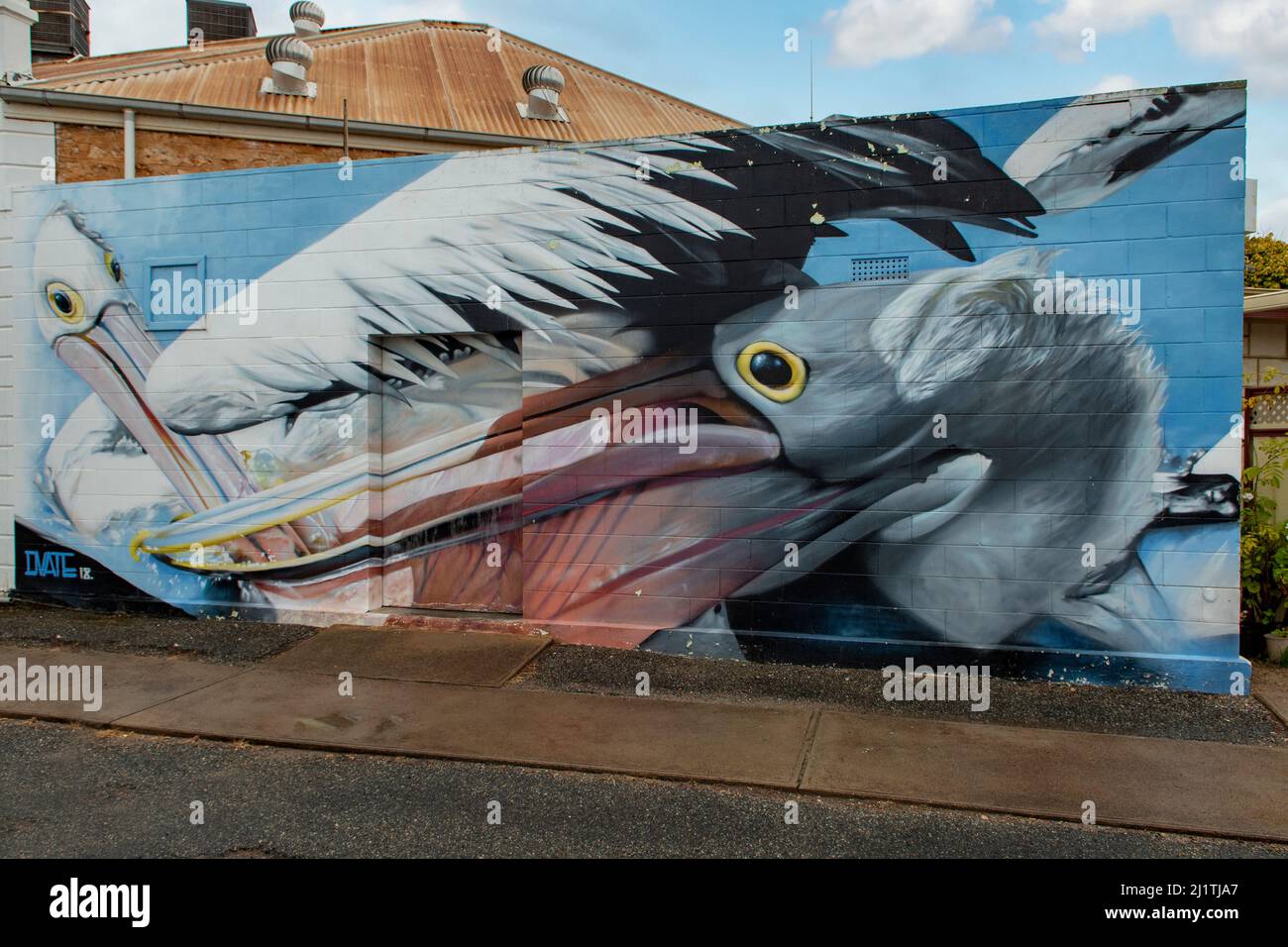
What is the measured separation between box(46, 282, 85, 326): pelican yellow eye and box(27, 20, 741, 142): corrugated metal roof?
845 cm

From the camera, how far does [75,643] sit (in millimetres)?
7562

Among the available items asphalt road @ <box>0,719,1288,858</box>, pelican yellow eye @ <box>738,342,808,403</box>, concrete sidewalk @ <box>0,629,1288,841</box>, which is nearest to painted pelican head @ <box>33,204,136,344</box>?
concrete sidewalk @ <box>0,629,1288,841</box>

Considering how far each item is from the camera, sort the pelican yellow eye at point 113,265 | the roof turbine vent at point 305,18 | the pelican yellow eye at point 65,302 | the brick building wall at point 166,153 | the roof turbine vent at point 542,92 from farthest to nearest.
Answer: the roof turbine vent at point 305,18 < the roof turbine vent at point 542,92 < the brick building wall at point 166,153 < the pelican yellow eye at point 65,302 < the pelican yellow eye at point 113,265

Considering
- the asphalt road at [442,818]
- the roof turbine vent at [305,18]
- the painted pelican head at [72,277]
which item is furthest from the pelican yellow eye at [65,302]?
the roof turbine vent at [305,18]

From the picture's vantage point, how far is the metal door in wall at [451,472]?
781cm

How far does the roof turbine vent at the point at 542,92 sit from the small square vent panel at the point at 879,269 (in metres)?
15.4

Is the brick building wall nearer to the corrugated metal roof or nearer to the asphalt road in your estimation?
the corrugated metal roof

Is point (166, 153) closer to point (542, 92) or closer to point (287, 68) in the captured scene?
point (287, 68)

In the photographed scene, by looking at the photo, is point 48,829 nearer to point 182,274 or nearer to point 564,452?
point 564,452

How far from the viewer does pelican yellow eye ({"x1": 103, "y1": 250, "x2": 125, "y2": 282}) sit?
27.8 ft

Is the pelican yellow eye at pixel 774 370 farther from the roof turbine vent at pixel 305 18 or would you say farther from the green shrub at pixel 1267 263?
the green shrub at pixel 1267 263

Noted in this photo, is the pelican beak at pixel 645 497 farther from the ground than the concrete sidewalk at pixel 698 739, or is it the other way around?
the pelican beak at pixel 645 497

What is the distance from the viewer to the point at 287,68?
1841 centimetres
